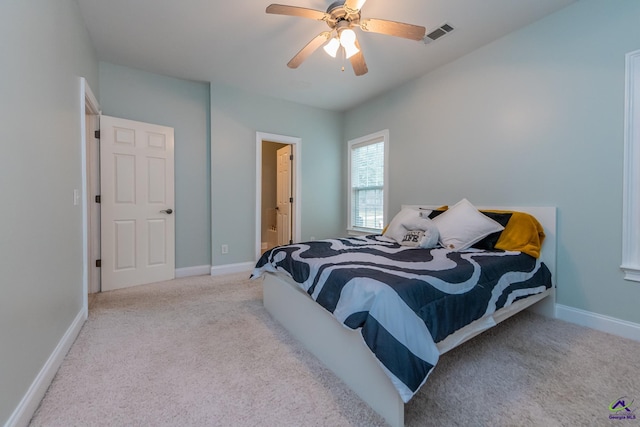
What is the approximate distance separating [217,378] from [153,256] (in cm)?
235

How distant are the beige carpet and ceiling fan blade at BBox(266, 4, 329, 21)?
2.31 metres

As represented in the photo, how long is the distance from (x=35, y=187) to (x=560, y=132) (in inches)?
146

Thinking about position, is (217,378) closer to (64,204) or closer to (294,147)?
(64,204)

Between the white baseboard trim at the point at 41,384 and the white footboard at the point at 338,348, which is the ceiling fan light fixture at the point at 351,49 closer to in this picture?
the white footboard at the point at 338,348

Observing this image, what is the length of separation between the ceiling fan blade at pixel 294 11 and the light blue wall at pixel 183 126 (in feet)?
7.47

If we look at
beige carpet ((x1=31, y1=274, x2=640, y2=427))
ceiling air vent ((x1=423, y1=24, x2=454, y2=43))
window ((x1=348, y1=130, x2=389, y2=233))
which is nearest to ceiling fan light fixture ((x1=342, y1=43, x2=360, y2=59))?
ceiling air vent ((x1=423, y1=24, x2=454, y2=43))

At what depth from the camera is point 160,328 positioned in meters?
2.07

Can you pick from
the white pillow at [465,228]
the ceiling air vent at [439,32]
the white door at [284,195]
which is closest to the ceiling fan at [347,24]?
the ceiling air vent at [439,32]

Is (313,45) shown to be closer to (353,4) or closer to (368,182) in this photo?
(353,4)

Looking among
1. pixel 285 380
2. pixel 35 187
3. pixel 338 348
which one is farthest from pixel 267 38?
pixel 285 380

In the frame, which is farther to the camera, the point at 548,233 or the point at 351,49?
the point at 548,233

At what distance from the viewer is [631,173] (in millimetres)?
1893

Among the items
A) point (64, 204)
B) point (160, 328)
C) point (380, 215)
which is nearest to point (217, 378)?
point (160, 328)

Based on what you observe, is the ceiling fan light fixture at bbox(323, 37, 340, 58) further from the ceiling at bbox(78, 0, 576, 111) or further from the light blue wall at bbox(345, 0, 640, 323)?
the light blue wall at bbox(345, 0, 640, 323)
